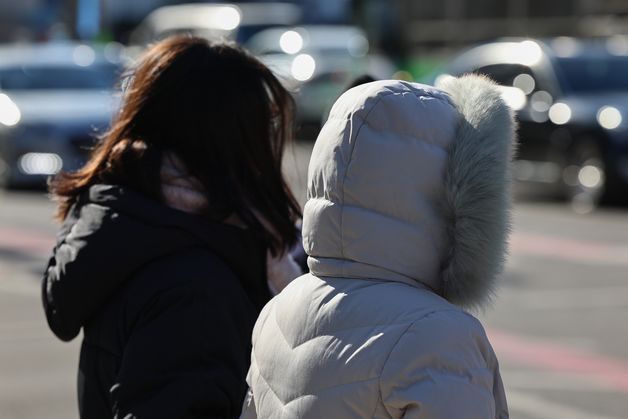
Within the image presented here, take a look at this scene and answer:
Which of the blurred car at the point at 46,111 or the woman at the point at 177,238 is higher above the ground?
the woman at the point at 177,238

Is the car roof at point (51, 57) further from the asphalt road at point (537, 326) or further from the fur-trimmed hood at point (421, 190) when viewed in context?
the fur-trimmed hood at point (421, 190)

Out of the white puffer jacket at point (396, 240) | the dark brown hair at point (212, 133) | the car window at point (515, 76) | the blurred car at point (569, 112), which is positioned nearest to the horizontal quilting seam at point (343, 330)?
the white puffer jacket at point (396, 240)

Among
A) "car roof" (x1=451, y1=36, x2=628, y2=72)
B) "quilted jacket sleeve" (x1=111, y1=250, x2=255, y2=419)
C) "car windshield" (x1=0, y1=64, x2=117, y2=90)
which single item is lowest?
"car windshield" (x1=0, y1=64, x2=117, y2=90)

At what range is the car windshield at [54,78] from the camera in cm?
1941

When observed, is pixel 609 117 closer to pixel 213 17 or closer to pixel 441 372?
pixel 441 372

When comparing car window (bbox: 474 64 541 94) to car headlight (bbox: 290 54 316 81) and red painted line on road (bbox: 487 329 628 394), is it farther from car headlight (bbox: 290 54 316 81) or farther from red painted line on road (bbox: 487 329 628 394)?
red painted line on road (bbox: 487 329 628 394)

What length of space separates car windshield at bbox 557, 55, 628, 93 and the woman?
1473cm

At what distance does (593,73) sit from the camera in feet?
57.8

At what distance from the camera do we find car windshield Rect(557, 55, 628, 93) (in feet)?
56.9

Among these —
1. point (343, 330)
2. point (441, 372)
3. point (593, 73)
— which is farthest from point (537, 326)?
point (593, 73)

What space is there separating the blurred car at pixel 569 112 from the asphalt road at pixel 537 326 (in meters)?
0.74

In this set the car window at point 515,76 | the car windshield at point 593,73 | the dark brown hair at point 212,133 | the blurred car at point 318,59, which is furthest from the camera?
the blurred car at point 318,59

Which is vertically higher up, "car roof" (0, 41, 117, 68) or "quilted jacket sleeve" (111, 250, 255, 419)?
"quilted jacket sleeve" (111, 250, 255, 419)

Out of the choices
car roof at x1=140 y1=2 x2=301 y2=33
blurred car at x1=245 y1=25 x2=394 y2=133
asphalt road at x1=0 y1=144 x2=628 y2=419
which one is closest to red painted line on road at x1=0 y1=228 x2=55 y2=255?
asphalt road at x1=0 y1=144 x2=628 y2=419
